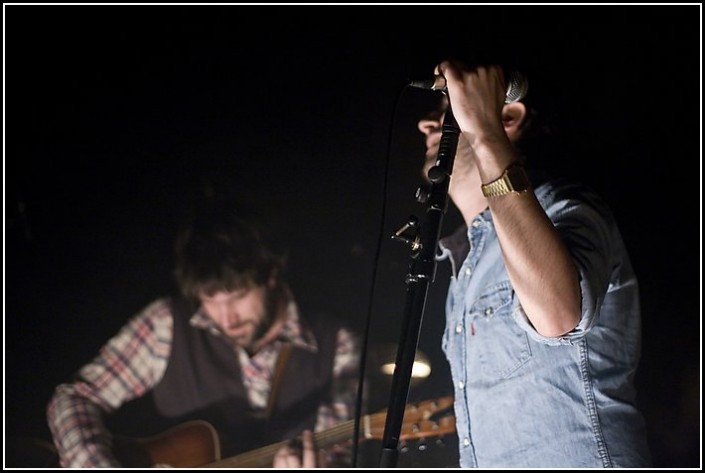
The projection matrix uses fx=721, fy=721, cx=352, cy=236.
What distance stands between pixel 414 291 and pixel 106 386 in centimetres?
116

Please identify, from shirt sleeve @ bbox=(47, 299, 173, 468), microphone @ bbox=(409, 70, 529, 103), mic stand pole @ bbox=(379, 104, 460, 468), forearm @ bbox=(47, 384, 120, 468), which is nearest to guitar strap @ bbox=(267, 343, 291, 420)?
shirt sleeve @ bbox=(47, 299, 173, 468)

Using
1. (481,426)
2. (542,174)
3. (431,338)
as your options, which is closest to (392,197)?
(431,338)

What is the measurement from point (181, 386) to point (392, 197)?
2.53 ft

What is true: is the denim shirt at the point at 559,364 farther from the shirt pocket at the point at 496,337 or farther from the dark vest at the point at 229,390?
the dark vest at the point at 229,390

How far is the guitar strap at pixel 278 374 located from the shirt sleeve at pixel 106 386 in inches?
11.9

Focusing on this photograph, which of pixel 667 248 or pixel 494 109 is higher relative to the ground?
pixel 494 109

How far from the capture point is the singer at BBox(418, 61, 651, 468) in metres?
1.19

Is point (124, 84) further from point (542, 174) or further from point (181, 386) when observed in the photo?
point (542, 174)

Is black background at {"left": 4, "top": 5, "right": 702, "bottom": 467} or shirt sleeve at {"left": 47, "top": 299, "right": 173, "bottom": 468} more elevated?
black background at {"left": 4, "top": 5, "right": 702, "bottom": 467}

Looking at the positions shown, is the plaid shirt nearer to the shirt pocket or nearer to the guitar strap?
the guitar strap

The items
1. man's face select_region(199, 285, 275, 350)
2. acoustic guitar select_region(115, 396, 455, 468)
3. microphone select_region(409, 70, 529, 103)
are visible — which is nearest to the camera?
microphone select_region(409, 70, 529, 103)

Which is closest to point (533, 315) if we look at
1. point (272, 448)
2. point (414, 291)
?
point (414, 291)

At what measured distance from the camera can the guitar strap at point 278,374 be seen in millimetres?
1918

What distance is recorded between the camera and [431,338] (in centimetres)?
192
